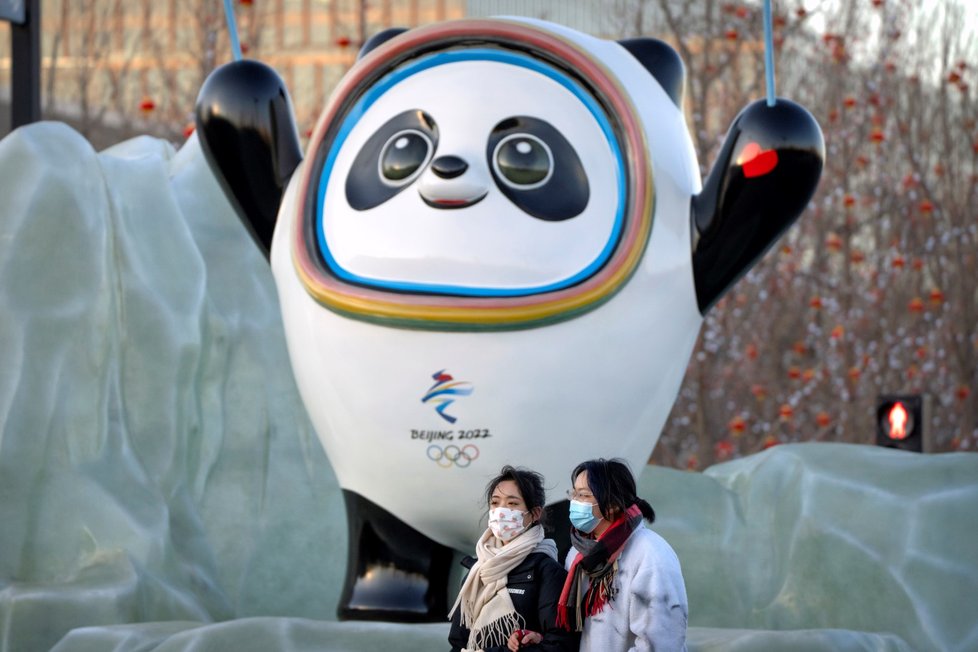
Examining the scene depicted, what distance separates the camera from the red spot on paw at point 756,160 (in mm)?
4164

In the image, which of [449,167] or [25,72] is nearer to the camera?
[449,167]

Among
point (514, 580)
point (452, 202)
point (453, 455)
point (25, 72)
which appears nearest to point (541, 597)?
point (514, 580)

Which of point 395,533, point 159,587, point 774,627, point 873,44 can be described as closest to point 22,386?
point 159,587

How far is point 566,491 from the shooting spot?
4.18 meters

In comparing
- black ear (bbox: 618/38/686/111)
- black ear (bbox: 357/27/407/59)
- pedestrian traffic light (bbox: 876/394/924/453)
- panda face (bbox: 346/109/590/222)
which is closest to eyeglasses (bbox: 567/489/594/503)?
panda face (bbox: 346/109/590/222)

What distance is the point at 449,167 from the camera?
412cm

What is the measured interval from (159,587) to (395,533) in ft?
2.58

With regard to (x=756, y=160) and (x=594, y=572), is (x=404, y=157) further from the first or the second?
(x=594, y=572)

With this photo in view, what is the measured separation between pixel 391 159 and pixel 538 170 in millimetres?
400

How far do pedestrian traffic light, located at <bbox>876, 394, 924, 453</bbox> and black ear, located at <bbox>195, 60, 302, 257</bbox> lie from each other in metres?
2.68

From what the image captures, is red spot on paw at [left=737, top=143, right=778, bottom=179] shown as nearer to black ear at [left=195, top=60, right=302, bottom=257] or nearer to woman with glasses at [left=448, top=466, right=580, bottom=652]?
black ear at [left=195, top=60, right=302, bottom=257]

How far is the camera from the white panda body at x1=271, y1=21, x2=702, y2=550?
13.4 ft

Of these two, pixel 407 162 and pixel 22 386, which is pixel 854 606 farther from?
pixel 22 386

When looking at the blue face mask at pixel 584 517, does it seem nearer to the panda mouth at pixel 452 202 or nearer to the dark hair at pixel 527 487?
the dark hair at pixel 527 487
